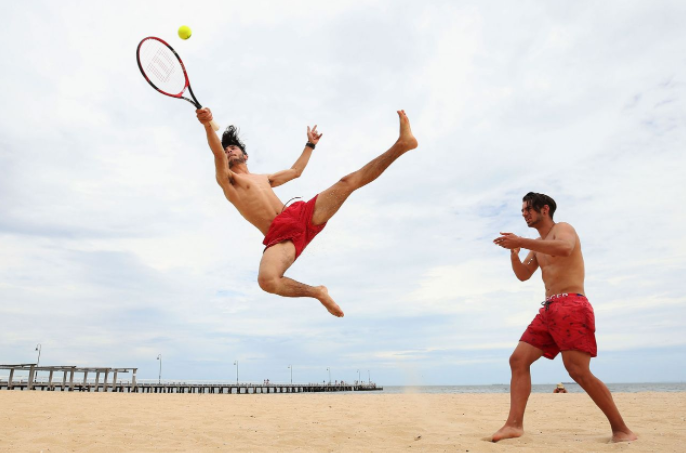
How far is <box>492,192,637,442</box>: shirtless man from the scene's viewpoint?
477 cm

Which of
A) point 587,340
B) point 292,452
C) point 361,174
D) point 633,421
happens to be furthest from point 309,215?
point 633,421

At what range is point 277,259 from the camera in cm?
456

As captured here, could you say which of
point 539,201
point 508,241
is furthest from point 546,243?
point 539,201

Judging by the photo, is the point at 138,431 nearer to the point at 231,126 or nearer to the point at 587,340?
the point at 231,126

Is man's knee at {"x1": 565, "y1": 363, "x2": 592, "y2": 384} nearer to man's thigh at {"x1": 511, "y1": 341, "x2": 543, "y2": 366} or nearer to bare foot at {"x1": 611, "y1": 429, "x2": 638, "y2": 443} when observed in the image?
man's thigh at {"x1": 511, "y1": 341, "x2": 543, "y2": 366}

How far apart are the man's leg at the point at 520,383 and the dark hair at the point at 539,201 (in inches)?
57.0

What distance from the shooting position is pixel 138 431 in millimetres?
6617

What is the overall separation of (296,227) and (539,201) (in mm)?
2622

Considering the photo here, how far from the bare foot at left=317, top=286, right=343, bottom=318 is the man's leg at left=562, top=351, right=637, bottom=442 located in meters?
2.31

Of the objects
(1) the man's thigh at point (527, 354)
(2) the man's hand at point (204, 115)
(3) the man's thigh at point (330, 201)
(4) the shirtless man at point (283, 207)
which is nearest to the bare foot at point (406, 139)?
(4) the shirtless man at point (283, 207)

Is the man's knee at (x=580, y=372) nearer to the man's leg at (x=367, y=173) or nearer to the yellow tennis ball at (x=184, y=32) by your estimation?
the man's leg at (x=367, y=173)

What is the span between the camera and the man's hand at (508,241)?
4.60 metres

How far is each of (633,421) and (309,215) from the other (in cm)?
536

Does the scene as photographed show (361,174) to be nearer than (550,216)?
Yes
